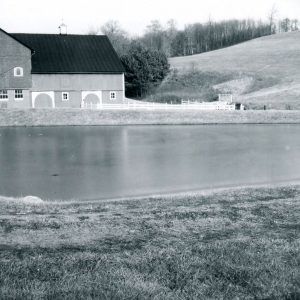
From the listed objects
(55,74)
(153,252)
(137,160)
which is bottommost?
(137,160)

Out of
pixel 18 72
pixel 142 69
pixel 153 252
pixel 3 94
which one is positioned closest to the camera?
pixel 153 252

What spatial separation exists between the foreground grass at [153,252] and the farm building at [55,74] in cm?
3821

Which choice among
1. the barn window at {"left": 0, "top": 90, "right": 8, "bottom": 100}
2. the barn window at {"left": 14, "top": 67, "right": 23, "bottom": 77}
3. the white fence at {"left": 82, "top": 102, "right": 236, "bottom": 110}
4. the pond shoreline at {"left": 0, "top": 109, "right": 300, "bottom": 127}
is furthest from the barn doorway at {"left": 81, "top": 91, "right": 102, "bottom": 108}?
the barn window at {"left": 0, "top": 90, "right": 8, "bottom": 100}

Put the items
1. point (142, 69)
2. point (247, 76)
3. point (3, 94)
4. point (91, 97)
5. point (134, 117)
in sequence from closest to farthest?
point (134, 117) → point (3, 94) → point (91, 97) → point (142, 69) → point (247, 76)

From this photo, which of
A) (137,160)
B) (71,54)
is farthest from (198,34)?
(137,160)

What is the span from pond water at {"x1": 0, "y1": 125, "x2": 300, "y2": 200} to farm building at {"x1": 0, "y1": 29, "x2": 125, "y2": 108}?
1093cm

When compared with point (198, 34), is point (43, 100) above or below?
below

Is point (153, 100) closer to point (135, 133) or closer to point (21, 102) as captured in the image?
point (21, 102)

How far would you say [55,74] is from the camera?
4994cm

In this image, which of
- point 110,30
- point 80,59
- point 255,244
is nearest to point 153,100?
point 80,59

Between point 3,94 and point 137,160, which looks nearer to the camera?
point 137,160

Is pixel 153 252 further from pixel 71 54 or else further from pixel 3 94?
pixel 71 54

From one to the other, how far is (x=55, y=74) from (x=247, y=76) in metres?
33.0

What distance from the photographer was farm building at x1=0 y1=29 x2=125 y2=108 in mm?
48406
